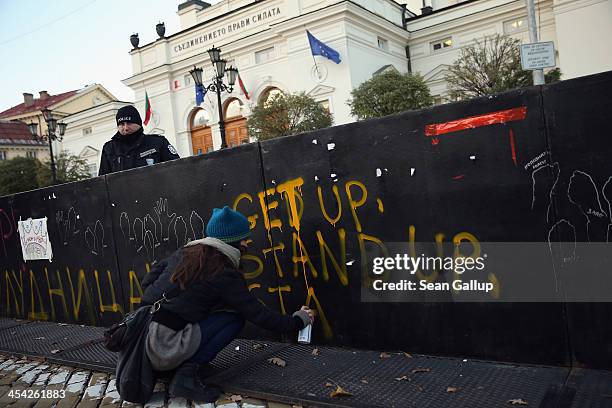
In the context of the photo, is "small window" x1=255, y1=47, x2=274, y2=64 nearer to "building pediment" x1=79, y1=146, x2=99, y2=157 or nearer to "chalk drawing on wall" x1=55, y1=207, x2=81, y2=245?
"building pediment" x1=79, y1=146, x2=99, y2=157

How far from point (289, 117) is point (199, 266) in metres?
18.8

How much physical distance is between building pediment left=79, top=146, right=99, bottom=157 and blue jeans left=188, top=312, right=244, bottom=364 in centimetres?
3821

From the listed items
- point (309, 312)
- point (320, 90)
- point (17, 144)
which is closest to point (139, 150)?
point (309, 312)

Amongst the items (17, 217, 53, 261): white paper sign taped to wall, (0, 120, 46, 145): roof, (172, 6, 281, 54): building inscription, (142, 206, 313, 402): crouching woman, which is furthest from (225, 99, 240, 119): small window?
(0, 120, 46, 145): roof

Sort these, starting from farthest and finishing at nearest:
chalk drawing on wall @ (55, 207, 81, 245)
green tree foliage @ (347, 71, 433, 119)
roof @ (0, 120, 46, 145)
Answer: roof @ (0, 120, 46, 145)
green tree foliage @ (347, 71, 433, 119)
chalk drawing on wall @ (55, 207, 81, 245)

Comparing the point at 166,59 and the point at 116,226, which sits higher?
the point at 166,59

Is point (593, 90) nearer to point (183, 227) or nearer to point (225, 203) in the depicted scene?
point (225, 203)

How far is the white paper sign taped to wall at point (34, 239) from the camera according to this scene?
19.1 ft

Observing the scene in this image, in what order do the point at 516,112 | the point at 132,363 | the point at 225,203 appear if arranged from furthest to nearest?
the point at 225,203 < the point at 132,363 < the point at 516,112

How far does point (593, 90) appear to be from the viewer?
254cm

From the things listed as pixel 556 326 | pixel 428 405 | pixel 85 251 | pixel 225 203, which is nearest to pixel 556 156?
pixel 556 326

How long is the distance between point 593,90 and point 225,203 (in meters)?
2.76

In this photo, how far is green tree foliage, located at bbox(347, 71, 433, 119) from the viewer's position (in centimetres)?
2052

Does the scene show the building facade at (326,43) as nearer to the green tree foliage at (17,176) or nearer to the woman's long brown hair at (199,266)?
the green tree foliage at (17,176)
